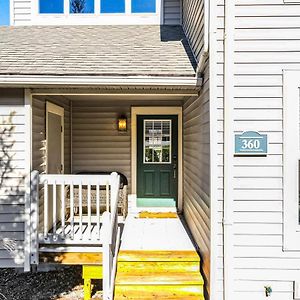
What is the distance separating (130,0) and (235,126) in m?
4.45

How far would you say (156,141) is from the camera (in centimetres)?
664

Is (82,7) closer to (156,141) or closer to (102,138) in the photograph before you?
(102,138)

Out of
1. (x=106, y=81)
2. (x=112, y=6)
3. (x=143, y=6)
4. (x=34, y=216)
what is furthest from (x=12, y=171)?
(x=143, y=6)

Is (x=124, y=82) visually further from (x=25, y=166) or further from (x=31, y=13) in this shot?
(x=31, y=13)

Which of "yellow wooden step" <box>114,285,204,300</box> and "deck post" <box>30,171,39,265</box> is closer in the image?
"yellow wooden step" <box>114,285,204,300</box>

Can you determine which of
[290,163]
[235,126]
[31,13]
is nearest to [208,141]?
[235,126]

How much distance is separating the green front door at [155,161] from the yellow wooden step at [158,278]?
2.74m

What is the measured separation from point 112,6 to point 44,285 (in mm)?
5508

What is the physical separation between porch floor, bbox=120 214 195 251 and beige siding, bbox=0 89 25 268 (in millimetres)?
1455

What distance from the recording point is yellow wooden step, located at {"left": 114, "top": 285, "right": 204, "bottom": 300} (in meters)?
3.66

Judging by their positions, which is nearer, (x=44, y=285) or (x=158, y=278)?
(x=158, y=278)

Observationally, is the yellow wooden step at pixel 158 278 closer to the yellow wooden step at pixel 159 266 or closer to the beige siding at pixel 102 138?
the yellow wooden step at pixel 159 266

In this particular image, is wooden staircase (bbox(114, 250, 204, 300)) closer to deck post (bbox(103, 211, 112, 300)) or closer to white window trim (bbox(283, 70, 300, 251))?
deck post (bbox(103, 211, 112, 300))

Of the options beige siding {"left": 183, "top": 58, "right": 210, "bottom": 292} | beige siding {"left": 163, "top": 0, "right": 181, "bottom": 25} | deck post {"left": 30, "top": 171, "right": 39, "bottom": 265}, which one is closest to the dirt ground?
deck post {"left": 30, "top": 171, "right": 39, "bottom": 265}
